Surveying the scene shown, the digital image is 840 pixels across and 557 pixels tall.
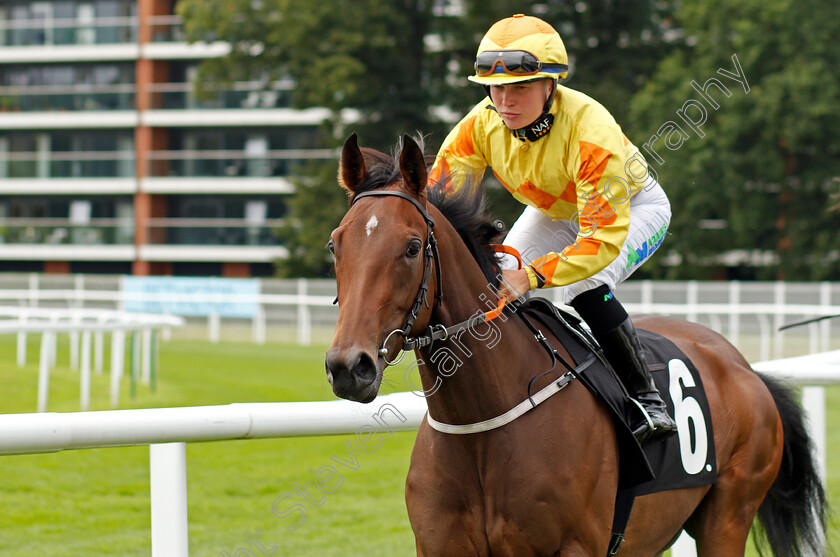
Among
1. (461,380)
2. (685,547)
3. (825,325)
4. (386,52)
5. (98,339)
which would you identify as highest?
(461,380)

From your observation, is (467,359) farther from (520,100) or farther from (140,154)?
(140,154)

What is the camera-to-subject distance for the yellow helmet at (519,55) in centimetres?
281

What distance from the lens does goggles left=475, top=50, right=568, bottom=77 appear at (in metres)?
2.81

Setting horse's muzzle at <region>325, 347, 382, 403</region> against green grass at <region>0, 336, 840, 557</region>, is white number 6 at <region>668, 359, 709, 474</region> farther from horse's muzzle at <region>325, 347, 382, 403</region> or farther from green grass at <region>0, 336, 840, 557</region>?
horse's muzzle at <region>325, 347, 382, 403</region>

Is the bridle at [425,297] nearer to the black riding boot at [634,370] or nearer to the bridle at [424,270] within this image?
the bridle at [424,270]

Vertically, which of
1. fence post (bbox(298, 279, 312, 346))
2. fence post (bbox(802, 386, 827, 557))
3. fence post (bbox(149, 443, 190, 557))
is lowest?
fence post (bbox(298, 279, 312, 346))

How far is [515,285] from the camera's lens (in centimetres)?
272

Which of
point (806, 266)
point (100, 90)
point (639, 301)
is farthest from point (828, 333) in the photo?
point (100, 90)

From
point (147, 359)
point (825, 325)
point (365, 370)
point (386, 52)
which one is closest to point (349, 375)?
point (365, 370)

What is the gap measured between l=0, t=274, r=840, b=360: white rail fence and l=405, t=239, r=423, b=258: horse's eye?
12.4 metres

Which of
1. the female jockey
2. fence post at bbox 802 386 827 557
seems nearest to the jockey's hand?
the female jockey

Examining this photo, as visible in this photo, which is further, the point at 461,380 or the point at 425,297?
the point at 461,380

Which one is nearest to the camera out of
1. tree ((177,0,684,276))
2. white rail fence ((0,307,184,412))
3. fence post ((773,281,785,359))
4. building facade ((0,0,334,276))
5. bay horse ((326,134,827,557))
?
bay horse ((326,134,827,557))

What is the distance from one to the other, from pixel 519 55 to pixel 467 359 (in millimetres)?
873
